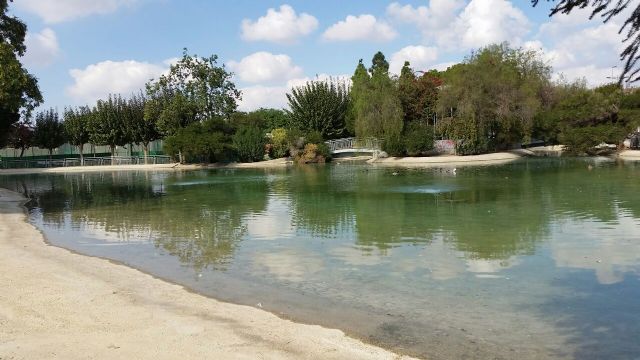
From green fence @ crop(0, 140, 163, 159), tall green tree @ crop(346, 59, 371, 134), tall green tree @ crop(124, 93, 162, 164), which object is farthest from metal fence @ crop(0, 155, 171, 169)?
tall green tree @ crop(346, 59, 371, 134)

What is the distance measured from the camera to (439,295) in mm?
9539

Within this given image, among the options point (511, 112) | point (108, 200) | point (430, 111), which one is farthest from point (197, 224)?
point (430, 111)

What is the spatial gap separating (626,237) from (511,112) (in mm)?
37518

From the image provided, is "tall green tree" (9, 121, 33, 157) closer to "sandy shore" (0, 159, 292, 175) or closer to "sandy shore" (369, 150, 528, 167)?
"sandy shore" (0, 159, 292, 175)

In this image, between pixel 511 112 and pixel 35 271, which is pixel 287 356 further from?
pixel 511 112

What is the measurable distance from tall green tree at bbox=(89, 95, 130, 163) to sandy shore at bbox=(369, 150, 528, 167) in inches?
1179

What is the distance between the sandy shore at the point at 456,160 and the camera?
160ft

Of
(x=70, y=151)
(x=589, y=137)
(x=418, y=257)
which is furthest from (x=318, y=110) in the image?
(x=418, y=257)

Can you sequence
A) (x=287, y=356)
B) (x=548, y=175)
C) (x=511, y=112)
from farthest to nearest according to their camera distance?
1. (x=511, y=112)
2. (x=548, y=175)
3. (x=287, y=356)

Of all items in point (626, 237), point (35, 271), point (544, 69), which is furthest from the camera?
point (544, 69)

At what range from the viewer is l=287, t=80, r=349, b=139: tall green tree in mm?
65062

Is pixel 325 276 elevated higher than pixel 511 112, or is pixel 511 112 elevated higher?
pixel 511 112

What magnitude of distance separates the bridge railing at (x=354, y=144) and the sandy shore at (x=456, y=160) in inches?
106

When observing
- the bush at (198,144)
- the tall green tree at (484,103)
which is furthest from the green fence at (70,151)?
the tall green tree at (484,103)
